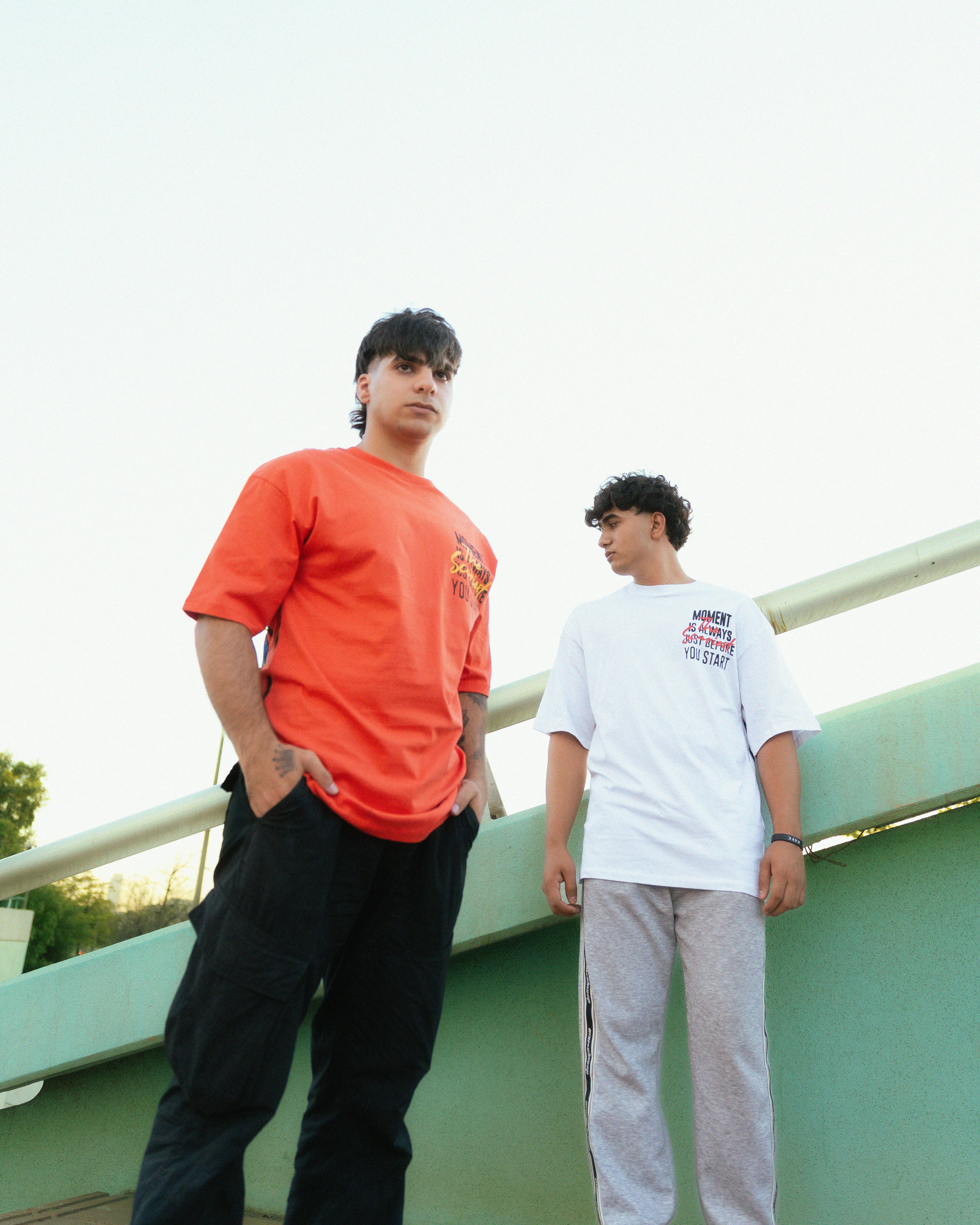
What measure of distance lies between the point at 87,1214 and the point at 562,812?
1543 mm

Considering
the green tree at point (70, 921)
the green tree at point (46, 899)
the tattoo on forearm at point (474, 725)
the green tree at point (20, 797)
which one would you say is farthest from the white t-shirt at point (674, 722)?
the green tree at point (20, 797)

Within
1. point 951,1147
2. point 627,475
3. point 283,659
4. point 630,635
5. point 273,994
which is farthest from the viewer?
point 627,475

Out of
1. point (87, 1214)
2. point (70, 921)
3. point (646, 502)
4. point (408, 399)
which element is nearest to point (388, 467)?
point (408, 399)

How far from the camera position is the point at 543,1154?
2203 mm

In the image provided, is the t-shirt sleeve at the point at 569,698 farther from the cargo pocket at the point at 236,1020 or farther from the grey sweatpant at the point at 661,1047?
the cargo pocket at the point at 236,1020

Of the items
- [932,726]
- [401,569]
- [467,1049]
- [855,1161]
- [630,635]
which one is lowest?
[855,1161]

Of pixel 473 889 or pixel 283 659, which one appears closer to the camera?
pixel 283 659

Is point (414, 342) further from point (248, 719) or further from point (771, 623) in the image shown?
point (771, 623)

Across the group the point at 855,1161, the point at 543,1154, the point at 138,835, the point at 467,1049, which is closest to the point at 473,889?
the point at 467,1049

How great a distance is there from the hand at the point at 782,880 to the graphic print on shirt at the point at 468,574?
77cm

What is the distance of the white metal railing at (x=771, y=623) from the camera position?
2.16 m

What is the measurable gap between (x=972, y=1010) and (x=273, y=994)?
149 centimetres

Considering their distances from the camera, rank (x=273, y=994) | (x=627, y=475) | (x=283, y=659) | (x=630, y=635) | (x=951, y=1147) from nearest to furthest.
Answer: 1. (x=273, y=994)
2. (x=283, y=659)
3. (x=951, y=1147)
4. (x=630, y=635)
5. (x=627, y=475)

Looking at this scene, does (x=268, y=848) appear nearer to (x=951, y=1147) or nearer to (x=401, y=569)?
(x=401, y=569)
